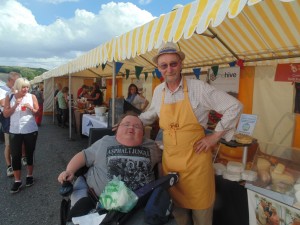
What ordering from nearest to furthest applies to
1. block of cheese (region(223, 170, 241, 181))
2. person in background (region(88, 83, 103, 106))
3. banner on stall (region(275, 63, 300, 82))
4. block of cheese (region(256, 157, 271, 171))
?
block of cheese (region(256, 157, 271, 171)), block of cheese (region(223, 170, 241, 181)), banner on stall (region(275, 63, 300, 82)), person in background (region(88, 83, 103, 106))

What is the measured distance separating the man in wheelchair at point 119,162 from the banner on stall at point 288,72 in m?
2.63

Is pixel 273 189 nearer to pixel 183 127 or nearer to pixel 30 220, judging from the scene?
pixel 183 127

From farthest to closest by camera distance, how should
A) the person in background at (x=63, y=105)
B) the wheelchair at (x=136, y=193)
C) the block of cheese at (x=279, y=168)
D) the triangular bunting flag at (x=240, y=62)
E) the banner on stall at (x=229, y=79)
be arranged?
1. the person in background at (x=63, y=105)
2. the banner on stall at (x=229, y=79)
3. the triangular bunting flag at (x=240, y=62)
4. the block of cheese at (x=279, y=168)
5. the wheelchair at (x=136, y=193)

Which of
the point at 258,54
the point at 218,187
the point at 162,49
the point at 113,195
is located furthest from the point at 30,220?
the point at 258,54

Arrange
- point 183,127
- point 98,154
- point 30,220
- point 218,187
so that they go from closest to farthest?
point 183,127 < point 98,154 < point 218,187 < point 30,220

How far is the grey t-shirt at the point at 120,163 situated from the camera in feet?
6.31

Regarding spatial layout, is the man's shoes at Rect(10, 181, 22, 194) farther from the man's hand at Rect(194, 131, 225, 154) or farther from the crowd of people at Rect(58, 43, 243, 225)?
the man's hand at Rect(194, 131, 225, 154)

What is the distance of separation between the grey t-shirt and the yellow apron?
25cm

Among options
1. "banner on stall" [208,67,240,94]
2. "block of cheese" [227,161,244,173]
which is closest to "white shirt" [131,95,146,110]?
"banner on stall" [208,67,240,94]

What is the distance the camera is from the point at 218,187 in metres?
2.43

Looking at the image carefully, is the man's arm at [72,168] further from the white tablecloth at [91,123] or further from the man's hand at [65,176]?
the white tablecloth at [91,123]

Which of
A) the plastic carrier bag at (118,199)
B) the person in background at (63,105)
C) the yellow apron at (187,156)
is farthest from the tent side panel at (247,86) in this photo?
the person in background at (63,105)

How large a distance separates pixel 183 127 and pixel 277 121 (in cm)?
316

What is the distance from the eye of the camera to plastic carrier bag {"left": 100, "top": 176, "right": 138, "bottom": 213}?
56.1 inches
